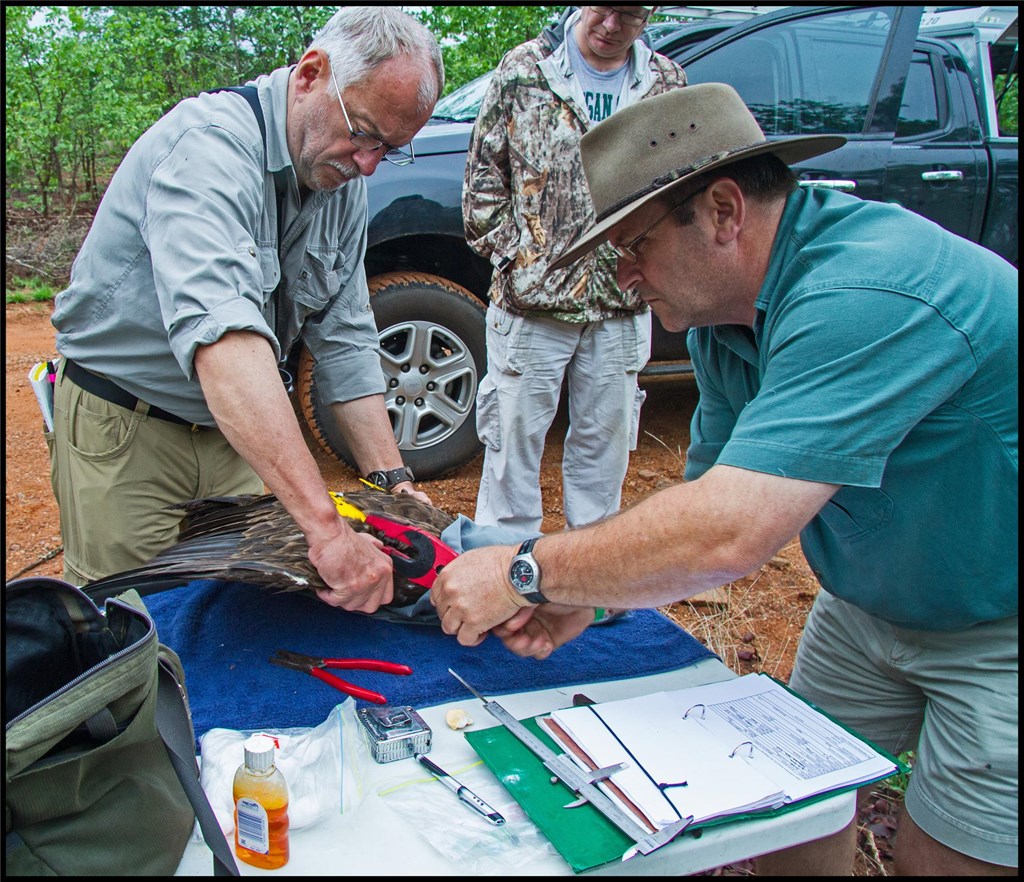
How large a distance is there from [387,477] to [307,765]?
1266mm

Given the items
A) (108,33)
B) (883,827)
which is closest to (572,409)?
(883,827)

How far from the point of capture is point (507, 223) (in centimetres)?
360

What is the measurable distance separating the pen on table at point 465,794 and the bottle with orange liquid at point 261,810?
0.28 m

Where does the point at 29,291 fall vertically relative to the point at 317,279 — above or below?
below

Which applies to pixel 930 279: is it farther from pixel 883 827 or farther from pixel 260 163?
pixel 883 827

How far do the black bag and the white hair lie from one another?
4.43 feet

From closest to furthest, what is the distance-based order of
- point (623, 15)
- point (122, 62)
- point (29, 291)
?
point (623, 15) < point (29, 291) < point (122, 62)

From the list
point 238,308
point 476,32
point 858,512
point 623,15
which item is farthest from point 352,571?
point 476,32

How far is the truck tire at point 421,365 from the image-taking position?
440 cm

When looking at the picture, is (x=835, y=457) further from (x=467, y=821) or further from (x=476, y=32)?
(x=476, y=32)

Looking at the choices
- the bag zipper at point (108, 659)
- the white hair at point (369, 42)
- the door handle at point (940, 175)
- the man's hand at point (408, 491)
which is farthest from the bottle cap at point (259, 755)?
the door handle at point (940, 175)

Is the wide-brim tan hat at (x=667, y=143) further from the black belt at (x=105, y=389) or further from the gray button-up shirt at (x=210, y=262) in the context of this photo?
the black belt at (x=105, y=389)

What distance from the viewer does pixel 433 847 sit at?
1.30 metres

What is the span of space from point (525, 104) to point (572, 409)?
130cm
